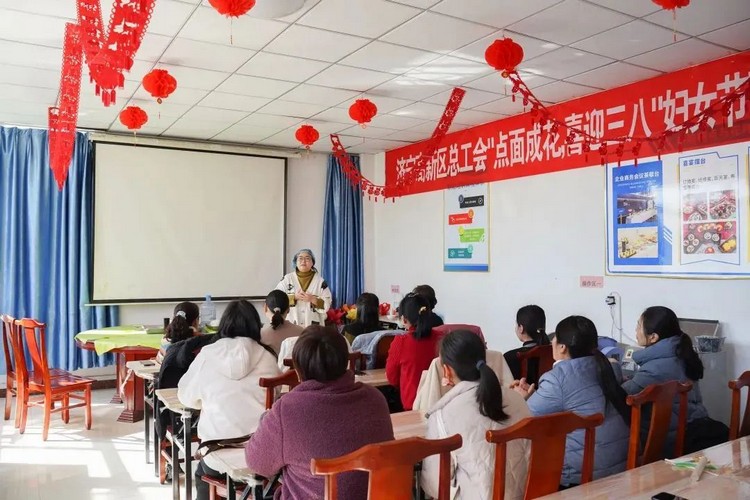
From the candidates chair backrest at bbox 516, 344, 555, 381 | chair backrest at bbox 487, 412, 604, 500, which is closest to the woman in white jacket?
chair backrest at bbox 487, 412, 604, 500

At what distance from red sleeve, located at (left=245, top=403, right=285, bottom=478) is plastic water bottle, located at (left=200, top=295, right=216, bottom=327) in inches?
178

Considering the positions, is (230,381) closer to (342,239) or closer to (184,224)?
(184,224)

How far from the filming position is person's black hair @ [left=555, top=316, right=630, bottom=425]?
229 centimetres

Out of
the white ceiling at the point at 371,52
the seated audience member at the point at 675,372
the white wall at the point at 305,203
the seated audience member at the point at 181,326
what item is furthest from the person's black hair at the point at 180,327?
the white wall at the point at 305,203

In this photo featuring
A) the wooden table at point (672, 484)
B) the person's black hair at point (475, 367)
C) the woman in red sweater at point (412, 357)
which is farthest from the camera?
the woman in red sweater at point (412, 357)

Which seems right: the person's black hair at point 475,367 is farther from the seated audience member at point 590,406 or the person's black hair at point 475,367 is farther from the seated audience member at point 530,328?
the seated audience member at point 530,328

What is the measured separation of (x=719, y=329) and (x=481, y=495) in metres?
2.79

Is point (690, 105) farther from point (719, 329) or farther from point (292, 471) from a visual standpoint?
point (292, 471)

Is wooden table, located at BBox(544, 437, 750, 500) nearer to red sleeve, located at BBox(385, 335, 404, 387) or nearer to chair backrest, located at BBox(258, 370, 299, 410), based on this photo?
chair backrest, located at BBox(258, 370, 299, 410)

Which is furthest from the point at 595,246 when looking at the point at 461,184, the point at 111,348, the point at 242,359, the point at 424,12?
the point at 111,348

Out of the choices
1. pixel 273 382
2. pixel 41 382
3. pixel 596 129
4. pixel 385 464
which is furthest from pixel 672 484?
pixel 41 382

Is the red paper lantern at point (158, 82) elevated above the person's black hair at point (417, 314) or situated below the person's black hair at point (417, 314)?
above

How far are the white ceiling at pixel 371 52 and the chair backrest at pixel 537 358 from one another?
72.3 inches

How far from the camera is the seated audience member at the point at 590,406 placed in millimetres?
2266
